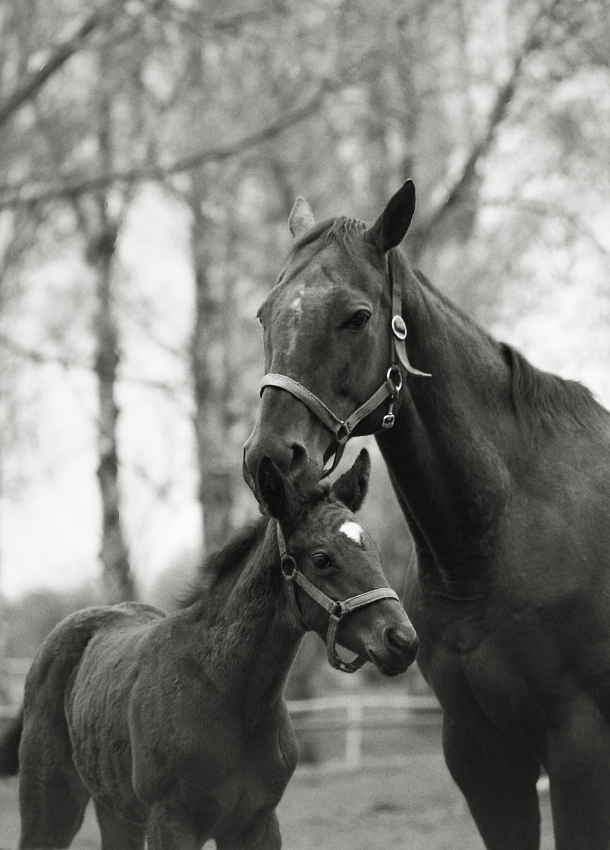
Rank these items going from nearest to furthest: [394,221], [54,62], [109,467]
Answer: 1. [394,221]
2. [54,62]
3. [109,467]

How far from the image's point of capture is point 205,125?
44.6 feet

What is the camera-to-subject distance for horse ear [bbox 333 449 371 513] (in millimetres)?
3936

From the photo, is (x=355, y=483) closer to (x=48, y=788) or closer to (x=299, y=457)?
(x=299, y=457)

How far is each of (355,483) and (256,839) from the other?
1250mm

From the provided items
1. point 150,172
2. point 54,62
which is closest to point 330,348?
point 54,62

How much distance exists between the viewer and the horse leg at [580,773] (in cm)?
333

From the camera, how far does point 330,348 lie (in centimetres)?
325

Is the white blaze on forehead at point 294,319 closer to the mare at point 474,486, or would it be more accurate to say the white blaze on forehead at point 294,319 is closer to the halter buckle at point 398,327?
the mare at point 474,486

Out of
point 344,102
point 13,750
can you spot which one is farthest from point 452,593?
point 344,102

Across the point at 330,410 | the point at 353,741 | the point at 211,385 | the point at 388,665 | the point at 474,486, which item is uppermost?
the point at 211,385

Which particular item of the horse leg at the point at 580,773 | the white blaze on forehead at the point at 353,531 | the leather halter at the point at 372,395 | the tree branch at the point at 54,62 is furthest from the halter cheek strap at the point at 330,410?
the tree branch at the point at 54,62

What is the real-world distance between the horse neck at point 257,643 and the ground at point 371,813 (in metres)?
4.58

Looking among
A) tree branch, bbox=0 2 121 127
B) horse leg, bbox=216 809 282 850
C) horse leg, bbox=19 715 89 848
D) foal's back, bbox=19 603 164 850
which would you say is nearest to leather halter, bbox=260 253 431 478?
horse leg, bbox=216 809 282 850

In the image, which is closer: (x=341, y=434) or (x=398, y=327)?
(x=341, y=434)
